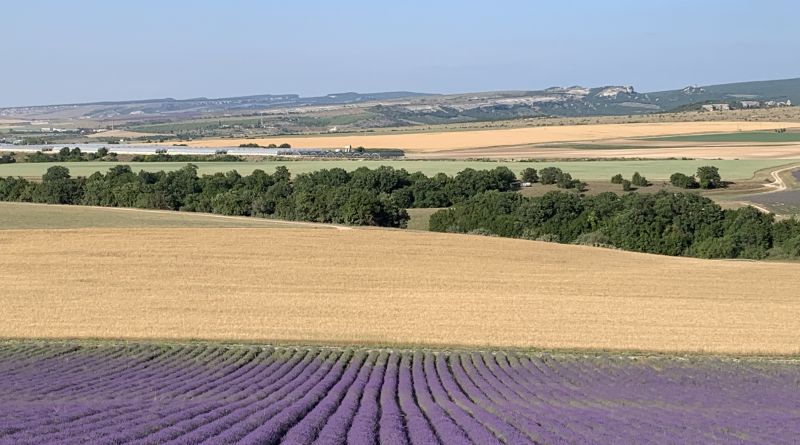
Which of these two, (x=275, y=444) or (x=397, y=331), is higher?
(x=275, y=444)

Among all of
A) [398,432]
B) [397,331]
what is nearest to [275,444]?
[398,432]

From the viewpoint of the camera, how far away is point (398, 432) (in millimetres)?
14383

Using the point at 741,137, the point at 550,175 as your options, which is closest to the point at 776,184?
the point at 550,175

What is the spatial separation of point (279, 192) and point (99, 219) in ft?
64.0

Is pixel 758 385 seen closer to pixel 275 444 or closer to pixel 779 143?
pixel 275 444

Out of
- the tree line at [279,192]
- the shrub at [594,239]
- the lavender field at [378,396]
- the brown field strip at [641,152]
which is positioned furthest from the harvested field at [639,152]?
the lavender field at [378,396]

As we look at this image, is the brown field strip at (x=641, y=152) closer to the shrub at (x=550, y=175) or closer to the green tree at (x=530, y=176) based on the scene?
the green tree at (x=530, y=176)

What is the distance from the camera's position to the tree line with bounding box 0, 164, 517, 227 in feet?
211

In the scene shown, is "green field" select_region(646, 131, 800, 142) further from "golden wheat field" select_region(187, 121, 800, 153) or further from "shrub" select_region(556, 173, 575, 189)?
"shrub" select_region(556, 173, 575, 189)

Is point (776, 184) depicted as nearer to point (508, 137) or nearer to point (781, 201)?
point (781, 201)

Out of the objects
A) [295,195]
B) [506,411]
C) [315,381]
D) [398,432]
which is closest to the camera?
[398,432]

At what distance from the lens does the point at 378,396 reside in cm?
1969

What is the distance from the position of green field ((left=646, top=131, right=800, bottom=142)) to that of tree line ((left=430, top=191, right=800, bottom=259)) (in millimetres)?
80154

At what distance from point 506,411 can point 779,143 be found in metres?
122
